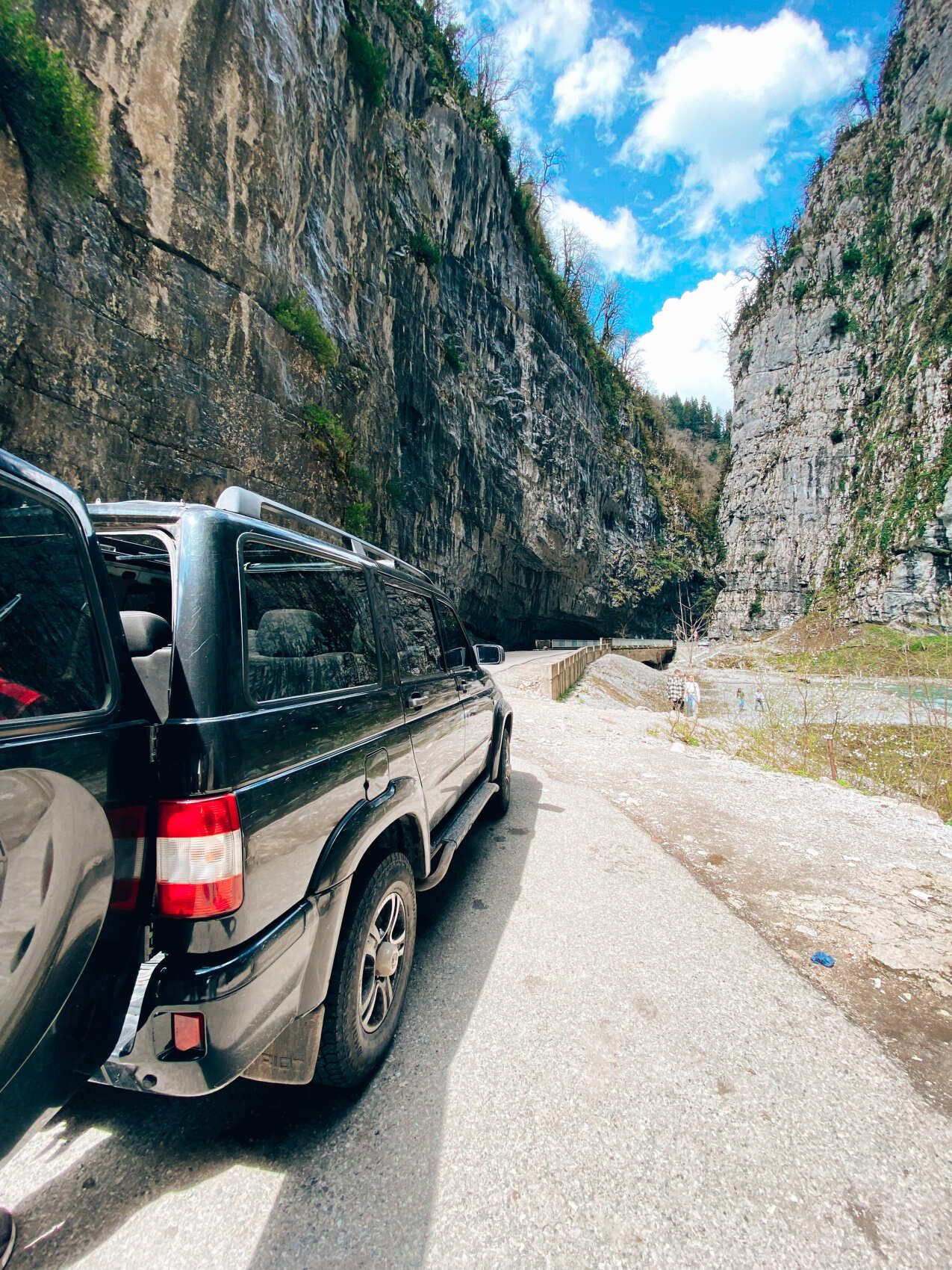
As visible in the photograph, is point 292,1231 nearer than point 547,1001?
Yes

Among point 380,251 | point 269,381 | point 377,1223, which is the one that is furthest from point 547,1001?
point 380,251

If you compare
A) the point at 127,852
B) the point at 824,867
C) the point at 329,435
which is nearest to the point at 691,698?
the point at 824,867

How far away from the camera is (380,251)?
60.4 ft

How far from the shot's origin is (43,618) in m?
1.20

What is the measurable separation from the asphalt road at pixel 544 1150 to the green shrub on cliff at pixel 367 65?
23631 mm

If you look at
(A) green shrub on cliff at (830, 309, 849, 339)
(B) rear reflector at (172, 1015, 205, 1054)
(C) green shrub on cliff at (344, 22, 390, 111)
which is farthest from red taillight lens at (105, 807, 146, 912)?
(A) green shrub on cliff at (830, 309, 849, 339)

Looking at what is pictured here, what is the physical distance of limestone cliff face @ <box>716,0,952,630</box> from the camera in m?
36.5

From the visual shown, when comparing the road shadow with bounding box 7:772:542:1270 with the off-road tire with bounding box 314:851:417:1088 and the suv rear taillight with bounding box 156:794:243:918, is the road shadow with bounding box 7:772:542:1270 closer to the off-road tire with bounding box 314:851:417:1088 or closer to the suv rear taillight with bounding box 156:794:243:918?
the off-road tire with bounding box 314:851:417:1088

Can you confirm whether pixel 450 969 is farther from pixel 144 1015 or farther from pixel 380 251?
pixel 380 251

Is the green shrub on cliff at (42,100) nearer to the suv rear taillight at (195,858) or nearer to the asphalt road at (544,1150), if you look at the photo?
the suv rear taillight at (195,858)

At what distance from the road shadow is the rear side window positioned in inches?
57.3

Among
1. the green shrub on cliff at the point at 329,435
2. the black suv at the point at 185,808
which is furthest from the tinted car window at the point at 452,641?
the green shrub on cliff at the point at 329,435

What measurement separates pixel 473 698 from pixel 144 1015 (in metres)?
2.70

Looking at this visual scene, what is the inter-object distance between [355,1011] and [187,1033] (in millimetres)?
737
